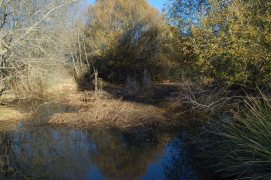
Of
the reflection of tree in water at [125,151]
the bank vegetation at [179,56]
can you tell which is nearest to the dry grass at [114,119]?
the bank vegetation at [179,56]

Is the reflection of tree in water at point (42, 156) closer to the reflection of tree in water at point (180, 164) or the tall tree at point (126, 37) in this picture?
the reflection of tree in water at point (180, 164)

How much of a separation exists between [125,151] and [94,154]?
80 centimetres

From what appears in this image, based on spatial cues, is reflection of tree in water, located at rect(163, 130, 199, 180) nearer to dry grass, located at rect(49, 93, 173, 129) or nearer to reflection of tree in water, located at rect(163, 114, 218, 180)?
reflection of tree in water, located at rect(163, 114, 218, 180)

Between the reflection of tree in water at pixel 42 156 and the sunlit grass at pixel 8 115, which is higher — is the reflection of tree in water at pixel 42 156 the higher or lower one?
the lower one

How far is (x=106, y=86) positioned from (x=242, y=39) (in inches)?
579

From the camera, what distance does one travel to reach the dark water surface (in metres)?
4.33

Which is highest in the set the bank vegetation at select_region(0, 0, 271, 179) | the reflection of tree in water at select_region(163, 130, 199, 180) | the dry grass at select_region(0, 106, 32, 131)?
the bank vegetation at select_region(0, 0, 271, 179)

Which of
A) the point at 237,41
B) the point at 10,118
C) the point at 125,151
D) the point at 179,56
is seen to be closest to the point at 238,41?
the point at 237,41

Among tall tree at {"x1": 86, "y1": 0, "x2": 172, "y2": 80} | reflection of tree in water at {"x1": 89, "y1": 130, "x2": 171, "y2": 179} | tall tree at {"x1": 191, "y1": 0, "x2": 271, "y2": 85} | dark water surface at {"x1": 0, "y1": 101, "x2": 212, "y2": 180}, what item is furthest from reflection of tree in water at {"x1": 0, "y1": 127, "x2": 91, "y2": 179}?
tall tree at {"x1": 86, "y1": 0, "x2": 172, "y2": 80}

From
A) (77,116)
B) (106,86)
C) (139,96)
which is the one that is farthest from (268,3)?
(106,86)

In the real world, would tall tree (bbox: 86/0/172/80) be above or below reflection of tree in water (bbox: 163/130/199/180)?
above

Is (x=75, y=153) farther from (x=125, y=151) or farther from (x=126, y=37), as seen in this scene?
(x=126, y=37)

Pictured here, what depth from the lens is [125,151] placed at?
214 inches

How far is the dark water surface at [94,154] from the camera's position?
4.33 metres
